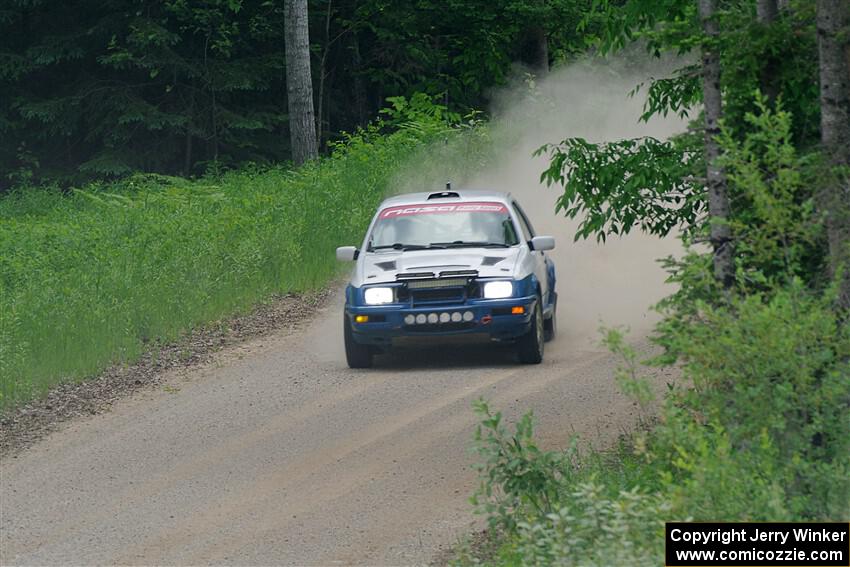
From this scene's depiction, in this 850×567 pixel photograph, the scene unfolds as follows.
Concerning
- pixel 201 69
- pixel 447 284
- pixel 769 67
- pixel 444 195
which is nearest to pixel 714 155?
pixel 769 67

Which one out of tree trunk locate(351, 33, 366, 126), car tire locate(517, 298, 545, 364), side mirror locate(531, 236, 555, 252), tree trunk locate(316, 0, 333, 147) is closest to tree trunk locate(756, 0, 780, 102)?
car tire locate(517, 298, 545, 364)

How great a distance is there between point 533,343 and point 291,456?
13.2 ft

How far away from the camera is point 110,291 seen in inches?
646

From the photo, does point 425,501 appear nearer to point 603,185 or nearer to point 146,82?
point 603,185

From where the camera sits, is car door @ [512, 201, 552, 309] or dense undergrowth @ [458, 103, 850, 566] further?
car door @ [512, 201, 552, 309]

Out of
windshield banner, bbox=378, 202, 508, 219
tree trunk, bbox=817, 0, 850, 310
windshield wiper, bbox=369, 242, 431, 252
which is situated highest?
tree trunk, bbox=817, 0, 850, 310

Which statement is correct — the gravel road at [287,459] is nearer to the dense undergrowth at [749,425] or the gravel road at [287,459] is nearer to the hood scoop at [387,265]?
the hood scoop at [387,265]

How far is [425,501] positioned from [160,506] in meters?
1.93

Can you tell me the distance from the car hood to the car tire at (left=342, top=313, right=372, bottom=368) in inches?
20.3

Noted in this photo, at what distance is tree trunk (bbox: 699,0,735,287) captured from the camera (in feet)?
31.3

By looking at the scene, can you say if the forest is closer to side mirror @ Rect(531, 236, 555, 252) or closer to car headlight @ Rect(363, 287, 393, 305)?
side mirror @ Rect(531, 236, 555, 252)

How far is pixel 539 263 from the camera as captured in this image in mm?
15508

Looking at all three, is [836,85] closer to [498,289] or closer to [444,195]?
[498,289]

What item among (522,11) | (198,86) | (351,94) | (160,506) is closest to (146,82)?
(198,86)
